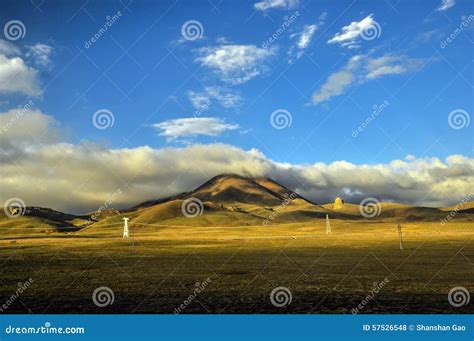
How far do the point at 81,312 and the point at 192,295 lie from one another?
410 cm

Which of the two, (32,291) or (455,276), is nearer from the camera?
(32,291)

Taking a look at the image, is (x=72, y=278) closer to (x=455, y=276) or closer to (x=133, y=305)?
(x=133, y=305)

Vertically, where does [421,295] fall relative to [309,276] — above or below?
below

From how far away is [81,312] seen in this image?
14.2 m

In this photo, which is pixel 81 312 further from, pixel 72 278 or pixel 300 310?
pixel 72 278

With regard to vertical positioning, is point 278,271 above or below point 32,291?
above

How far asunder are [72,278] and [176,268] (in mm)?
6481

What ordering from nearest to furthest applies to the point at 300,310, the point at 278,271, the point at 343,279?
the point at 300,310 < the point at 343,279 < the point at 278,271

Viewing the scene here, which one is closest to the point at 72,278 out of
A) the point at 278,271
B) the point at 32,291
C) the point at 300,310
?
the point at 32,291

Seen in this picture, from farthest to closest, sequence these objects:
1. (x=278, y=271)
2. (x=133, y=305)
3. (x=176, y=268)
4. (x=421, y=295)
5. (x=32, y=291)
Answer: (x=176, y=268), (x=278, y=271), (x=32, y=291), (x=421, y=295), (x=133, y=305)
